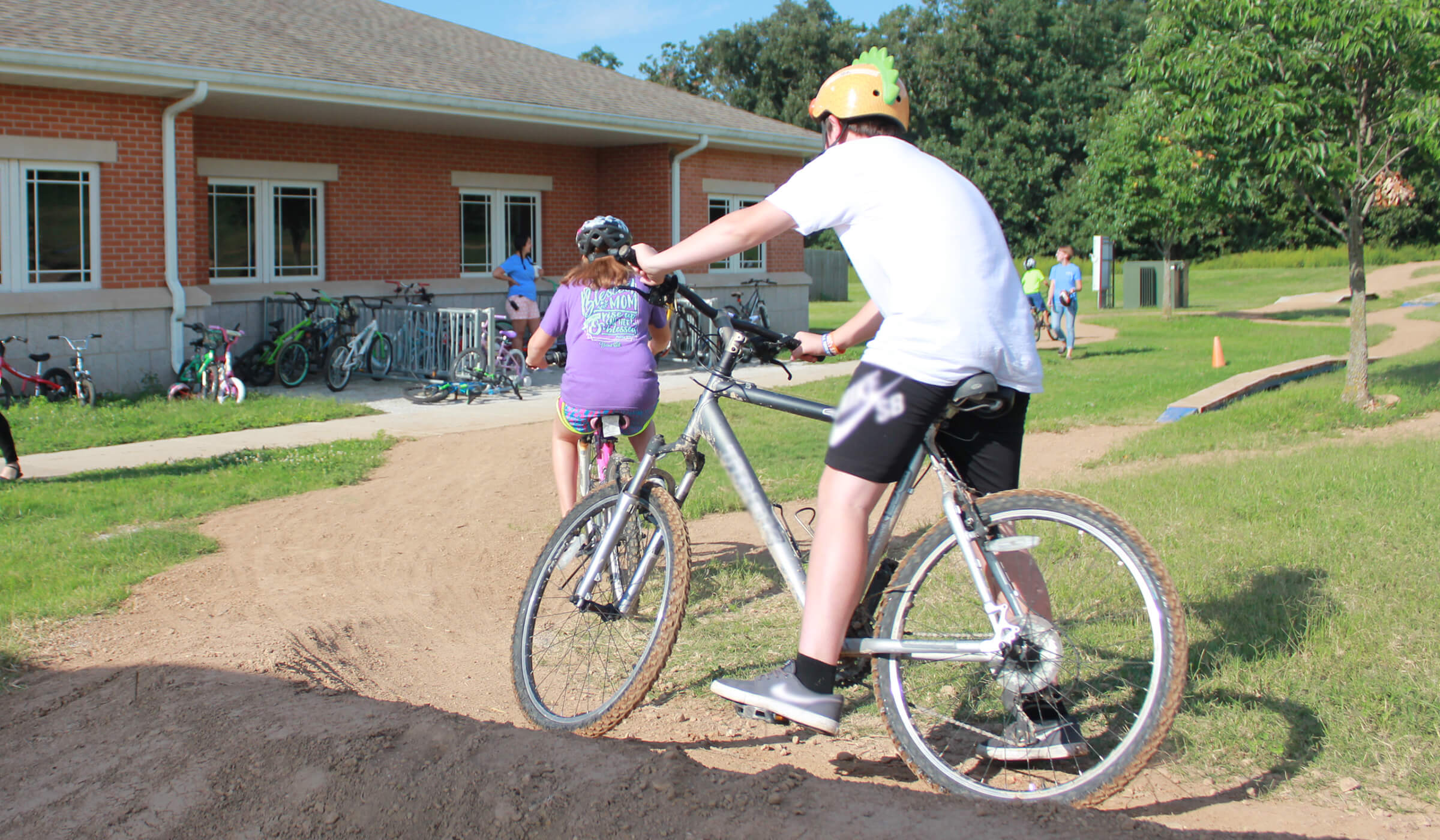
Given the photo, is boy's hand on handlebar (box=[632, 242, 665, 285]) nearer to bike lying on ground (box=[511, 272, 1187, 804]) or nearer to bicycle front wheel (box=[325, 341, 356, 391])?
bike lying on ground (box=[511, 272, 1187, 804])

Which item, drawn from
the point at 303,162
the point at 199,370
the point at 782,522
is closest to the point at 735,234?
the point at 782,522

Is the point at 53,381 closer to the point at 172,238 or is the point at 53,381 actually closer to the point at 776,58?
the point at 172,238

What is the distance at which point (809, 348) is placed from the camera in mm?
3980

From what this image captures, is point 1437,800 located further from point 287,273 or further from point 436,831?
point 287,273

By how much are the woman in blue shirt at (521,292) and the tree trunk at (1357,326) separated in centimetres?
969

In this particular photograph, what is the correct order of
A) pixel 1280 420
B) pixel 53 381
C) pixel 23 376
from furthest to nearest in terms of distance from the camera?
pixel 53 381, pixel 23 376, pixel 1280 420

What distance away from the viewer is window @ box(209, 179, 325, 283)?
52.7ft

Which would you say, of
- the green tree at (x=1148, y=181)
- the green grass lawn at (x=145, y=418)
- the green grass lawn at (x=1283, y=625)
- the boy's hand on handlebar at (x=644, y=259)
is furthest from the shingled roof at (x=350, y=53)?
the boy's hand on handlebar at (x=644, y=259)

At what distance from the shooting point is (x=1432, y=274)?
44031 millimetres

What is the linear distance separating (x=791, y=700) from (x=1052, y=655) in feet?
2.45

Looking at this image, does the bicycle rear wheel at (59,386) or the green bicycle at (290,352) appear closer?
the bicycle rear wheel at (59,386)

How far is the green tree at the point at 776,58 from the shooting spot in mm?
61500

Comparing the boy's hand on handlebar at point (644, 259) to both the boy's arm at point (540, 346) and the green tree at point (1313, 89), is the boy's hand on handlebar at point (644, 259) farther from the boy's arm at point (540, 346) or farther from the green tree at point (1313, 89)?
the green tree at point (1313, 89)

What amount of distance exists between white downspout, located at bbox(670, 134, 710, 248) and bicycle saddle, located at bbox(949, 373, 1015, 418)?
1670 cm
